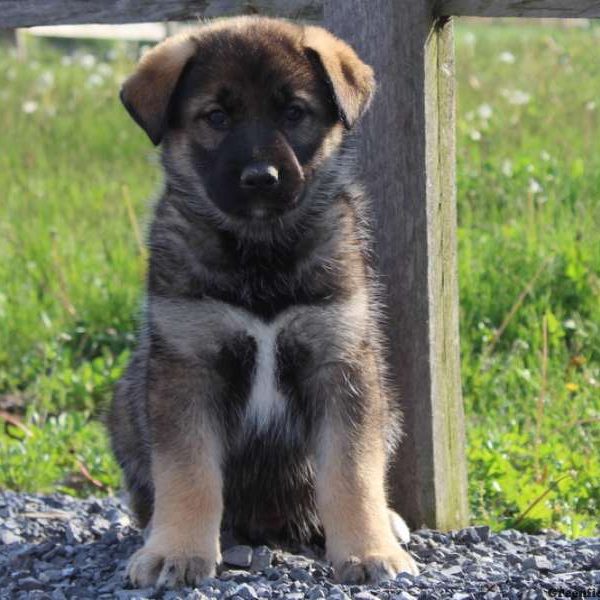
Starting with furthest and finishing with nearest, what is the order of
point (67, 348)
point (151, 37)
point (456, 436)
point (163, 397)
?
point (151, 37) < point (67, 348) < point (456, 436) < point (163, 397)

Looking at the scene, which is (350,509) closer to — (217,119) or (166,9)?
(217,119)

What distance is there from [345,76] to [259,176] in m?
0.44

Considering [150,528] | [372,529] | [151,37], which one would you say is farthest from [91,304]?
[151,37]

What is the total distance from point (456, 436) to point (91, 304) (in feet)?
8.46

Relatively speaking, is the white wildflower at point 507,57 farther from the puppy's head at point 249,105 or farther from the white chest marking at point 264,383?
the white chest marking at point 264,383

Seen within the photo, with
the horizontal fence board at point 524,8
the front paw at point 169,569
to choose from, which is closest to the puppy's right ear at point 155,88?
the horizontal fence board at point 524,8

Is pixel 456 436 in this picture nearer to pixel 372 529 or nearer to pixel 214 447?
pixel 372 529

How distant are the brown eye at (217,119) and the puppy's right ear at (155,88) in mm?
128

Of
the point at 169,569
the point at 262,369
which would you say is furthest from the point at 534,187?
the point at 169,569

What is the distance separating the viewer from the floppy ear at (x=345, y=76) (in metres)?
3.53

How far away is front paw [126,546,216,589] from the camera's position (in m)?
3.32

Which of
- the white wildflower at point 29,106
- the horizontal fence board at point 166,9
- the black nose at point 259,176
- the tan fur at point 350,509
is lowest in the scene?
the tan fur at point 350,509

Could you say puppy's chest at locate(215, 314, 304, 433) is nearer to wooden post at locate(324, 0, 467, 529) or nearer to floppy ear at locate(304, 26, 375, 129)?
wooden post at locate(324, 0, 467, 529)

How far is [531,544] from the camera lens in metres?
3.75
